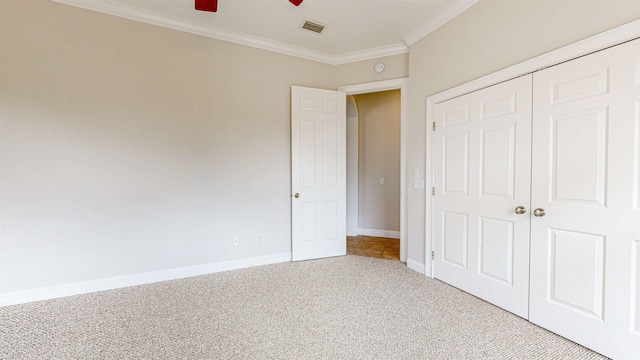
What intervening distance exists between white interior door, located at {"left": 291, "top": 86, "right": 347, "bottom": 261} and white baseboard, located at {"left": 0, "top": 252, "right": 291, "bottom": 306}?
0.43 meters

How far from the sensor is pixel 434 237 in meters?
2.99

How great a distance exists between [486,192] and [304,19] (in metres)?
2.61

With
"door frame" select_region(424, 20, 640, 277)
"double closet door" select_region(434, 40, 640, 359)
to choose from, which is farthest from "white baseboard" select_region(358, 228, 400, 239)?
"double closet door" select_region(434, 40, 640, 359)

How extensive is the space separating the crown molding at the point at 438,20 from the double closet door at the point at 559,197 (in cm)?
85

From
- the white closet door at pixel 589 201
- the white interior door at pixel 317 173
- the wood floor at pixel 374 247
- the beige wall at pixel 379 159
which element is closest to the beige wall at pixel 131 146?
the white interior door at pixel 317 173

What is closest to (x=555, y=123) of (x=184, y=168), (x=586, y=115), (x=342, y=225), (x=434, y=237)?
(x=586, y=115)

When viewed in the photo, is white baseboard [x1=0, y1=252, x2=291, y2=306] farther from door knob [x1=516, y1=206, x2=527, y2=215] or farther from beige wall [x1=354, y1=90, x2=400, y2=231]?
door knob [x1=516, y1=206, x2=527, y2=215]

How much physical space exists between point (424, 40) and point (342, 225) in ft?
8.46

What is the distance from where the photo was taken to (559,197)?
1881mm

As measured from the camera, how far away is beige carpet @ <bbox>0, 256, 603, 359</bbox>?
173 cm

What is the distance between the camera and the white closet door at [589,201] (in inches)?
61.6

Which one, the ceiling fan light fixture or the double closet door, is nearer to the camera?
the double closet door

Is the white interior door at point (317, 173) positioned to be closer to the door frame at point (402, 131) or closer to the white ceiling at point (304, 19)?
the door frame at point (402, 131)

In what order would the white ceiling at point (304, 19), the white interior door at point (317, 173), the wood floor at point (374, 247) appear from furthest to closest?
1. the wood floor at point (374, 247)
2. the white interior door at point (317, 173)
3. the white ceiling at point (304, 19)
